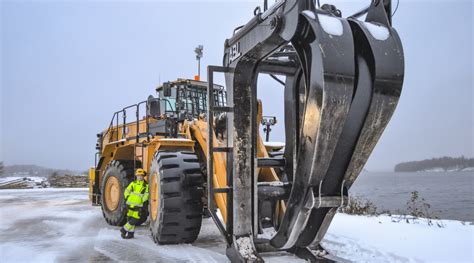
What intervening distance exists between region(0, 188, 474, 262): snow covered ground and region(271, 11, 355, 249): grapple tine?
149 centimetres

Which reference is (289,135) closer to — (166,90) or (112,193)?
(166,90)

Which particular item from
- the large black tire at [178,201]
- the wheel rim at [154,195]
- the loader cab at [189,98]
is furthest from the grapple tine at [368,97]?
the loader cab at [189,98]

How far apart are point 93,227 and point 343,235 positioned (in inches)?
205

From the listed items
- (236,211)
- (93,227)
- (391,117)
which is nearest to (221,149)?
(236,211)

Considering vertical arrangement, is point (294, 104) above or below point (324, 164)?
above

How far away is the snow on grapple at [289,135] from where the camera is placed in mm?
3623

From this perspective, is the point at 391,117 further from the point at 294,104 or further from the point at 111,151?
the point at 111,151

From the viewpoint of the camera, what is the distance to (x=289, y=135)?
520 cm

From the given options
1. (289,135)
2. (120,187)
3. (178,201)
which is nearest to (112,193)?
(120,187)

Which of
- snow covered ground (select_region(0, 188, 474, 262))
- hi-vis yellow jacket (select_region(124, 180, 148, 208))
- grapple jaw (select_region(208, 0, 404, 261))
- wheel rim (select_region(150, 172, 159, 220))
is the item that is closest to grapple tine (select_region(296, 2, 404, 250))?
grapple jaw (select_region(208, 0, 404, 261))

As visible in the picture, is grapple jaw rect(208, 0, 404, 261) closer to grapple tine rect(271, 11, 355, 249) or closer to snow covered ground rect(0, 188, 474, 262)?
grapple tine rect(271, 11, 355, 249)

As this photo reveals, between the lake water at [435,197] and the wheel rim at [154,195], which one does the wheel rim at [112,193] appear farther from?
the lake water at [435,197]

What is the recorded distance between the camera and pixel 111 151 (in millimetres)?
10422

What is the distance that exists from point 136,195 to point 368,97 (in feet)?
16.7
